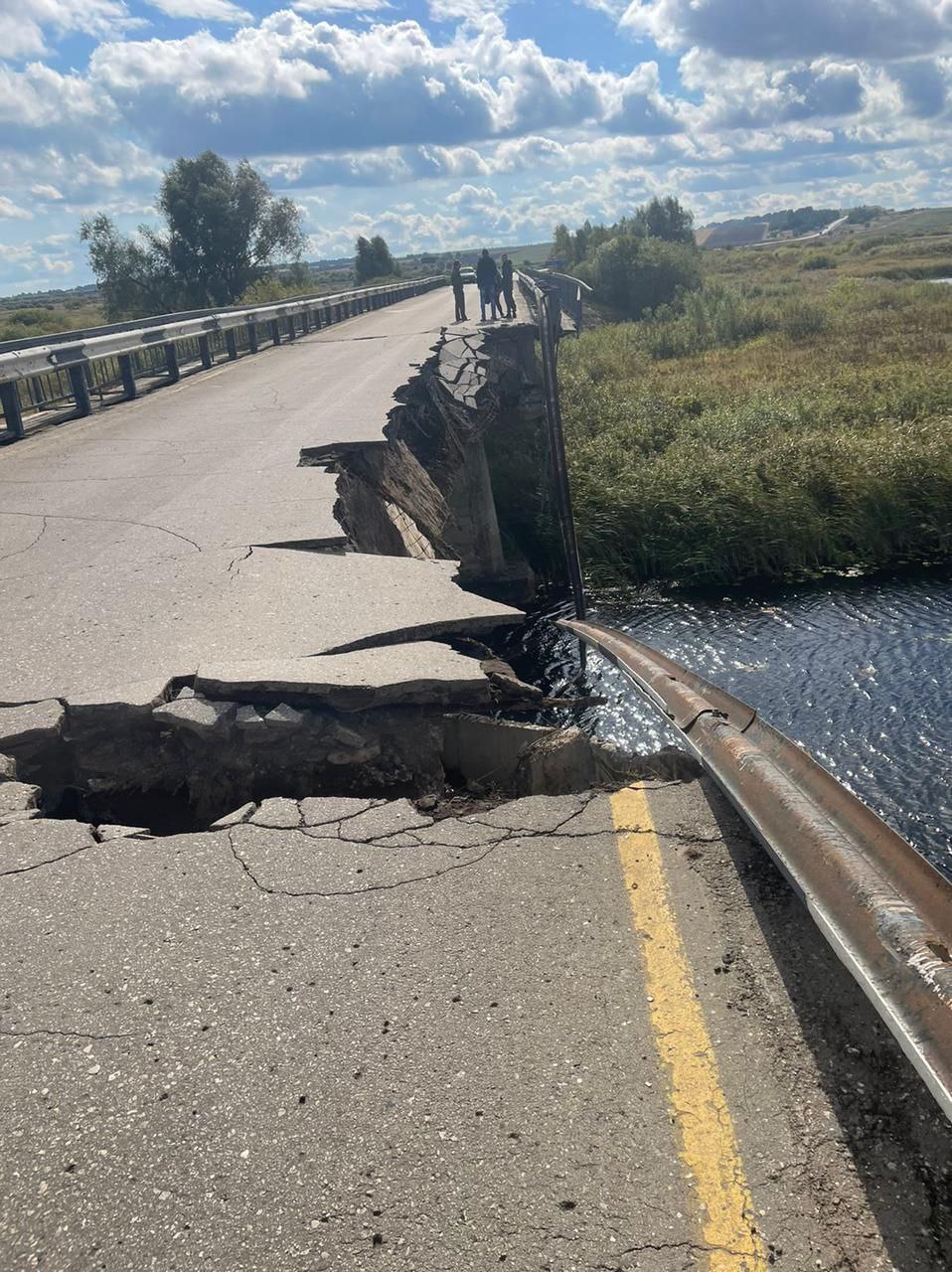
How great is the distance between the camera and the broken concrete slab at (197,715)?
430 cm

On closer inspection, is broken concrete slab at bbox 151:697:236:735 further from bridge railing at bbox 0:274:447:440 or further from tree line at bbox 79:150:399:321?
tree line at bbox 79:150:399:321

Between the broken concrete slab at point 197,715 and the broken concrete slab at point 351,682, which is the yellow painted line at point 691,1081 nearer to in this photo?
the broken concrete slab at point 351,682

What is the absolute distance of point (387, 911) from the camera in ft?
9.97

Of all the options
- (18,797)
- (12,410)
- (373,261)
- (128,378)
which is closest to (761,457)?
(128,378)

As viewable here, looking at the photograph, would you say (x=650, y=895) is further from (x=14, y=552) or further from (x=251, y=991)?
(x=14, y=552)

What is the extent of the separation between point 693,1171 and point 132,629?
4.28 meters

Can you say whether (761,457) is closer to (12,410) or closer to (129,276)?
(12,410)

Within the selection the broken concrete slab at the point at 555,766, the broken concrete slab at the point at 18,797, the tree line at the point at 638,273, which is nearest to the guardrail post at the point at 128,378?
the broken concrete slab at the point at 18,797

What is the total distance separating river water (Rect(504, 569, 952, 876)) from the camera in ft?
24.1

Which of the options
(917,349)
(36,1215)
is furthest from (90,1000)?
(917,349)

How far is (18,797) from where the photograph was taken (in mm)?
3857

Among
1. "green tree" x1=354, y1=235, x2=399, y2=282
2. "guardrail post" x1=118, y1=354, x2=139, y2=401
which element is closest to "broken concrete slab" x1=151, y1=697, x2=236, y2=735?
"guardrail post" x1=118, y1=354, x2=139, y2=401

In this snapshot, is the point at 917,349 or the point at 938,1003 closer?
the point at 938,1003

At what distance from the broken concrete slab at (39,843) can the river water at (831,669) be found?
4996mm
